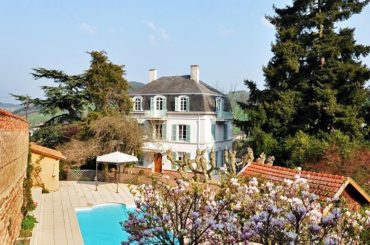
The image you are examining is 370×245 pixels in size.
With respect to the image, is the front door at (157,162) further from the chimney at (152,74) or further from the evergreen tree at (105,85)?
the chimney at (152,74)

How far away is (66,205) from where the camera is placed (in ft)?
56.4

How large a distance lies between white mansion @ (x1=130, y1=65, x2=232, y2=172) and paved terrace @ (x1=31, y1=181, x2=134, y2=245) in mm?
8407

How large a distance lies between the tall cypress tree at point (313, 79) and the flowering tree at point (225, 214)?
17.0 metres

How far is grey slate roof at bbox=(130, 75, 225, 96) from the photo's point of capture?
3133 centimetres

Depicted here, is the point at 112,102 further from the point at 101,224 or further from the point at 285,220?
the point at 285,220

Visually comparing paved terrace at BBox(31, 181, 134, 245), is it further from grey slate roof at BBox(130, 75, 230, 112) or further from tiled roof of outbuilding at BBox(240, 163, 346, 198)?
grey slate roof at BBox(130, 75, 230, 112)

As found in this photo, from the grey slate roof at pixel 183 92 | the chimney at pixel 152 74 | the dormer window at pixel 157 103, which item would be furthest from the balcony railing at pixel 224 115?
the chimney at pixel 152 74

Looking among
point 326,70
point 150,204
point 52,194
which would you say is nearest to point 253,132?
point 326,70

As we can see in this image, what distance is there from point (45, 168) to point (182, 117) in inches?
529

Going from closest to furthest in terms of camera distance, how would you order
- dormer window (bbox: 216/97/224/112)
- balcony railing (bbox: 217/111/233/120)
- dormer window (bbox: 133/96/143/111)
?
balcony railing (bbox: 217/111/233/120) → dormer window (bbox: 216/97/224/112) → dormer window (bbox: 133/96/143/111)

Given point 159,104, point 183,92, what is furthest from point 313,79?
point 159,104

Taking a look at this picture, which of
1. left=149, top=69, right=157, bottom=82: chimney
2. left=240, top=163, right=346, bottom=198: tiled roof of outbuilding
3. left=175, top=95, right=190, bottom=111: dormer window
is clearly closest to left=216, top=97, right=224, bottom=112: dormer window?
left=175, top=95, right=190, bottom=111: dormer window

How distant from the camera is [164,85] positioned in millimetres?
33594

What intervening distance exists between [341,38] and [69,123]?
67.5 ft
